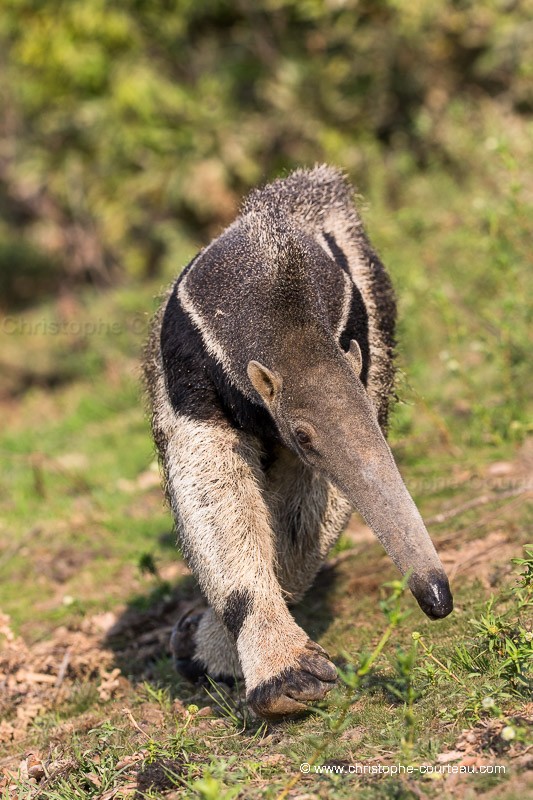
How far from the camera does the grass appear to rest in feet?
10.7

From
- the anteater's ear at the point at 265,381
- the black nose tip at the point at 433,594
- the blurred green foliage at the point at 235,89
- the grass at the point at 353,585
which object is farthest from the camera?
the blurred green foliage at the point at 235,89

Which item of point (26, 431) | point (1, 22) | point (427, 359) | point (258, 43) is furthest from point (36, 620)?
point (1, 22)

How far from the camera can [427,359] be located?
9.32 meters

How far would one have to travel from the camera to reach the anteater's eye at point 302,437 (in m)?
3.55

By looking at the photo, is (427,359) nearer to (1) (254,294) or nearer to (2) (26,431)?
(2) (26,431)

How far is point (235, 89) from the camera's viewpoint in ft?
48.6

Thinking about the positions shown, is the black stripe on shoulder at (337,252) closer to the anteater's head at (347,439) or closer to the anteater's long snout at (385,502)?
the anteater's head at (347,439)

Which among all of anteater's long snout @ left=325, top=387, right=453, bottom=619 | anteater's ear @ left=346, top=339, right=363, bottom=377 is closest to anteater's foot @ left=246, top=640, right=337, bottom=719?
anteater's long snout @ left=325, top=387, right=453, bottom=619

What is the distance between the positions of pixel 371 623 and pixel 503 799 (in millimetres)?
2060

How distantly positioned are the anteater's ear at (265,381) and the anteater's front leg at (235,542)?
1.19 feet

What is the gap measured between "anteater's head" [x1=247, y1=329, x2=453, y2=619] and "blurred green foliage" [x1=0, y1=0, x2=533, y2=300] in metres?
10.1

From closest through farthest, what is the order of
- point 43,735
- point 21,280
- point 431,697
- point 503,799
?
point 503,799, point 431,697, point 43,735, point 21,280

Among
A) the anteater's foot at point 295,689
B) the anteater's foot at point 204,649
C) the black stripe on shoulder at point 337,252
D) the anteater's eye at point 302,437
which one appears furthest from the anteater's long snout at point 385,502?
the anteater's foot at point 204,649

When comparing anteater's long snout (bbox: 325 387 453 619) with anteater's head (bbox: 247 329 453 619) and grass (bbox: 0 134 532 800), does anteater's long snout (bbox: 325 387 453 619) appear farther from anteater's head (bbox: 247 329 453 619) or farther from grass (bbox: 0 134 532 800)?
grass (bbox: 0 134 532 800)
